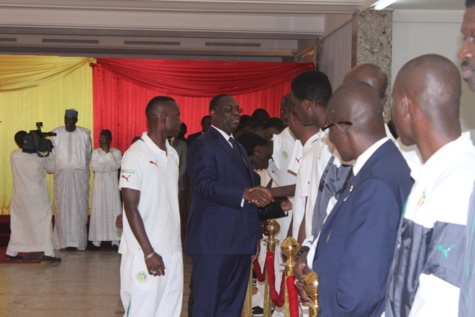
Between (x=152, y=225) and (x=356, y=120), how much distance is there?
193 cm

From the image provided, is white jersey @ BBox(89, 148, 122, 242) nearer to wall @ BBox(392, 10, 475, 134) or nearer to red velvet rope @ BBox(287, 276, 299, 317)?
wall @ BBox(392, 10, 475, 134)

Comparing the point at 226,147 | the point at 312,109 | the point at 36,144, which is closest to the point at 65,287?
the point at 36,144

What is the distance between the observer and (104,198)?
10141mm

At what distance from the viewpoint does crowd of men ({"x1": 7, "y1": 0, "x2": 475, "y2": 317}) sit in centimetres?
187

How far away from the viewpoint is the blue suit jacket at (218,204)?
4.52 m

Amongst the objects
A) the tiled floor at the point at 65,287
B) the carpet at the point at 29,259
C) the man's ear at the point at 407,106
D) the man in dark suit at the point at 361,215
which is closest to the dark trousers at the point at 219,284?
the tiled floor at the point at 65,287

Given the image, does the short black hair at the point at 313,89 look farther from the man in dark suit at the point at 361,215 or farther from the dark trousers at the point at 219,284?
the dark trousers at the point at 219,284

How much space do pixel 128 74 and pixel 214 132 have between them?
21.1 ft

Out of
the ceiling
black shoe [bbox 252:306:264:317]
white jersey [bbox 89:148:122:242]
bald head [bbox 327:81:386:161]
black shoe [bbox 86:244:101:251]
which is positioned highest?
the ceiling

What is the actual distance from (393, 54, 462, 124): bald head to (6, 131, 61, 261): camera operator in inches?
292

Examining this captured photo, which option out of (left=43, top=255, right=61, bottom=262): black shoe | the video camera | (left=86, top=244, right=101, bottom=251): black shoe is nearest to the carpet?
(left=43, top=255, right=61, bottom=262): black shoe

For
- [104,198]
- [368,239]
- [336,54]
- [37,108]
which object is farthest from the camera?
[37,108]

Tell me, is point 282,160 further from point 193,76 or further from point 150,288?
point 193,76

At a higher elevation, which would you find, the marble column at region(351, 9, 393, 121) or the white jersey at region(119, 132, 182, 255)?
the marble column at region(351, 9, 393, 121)
